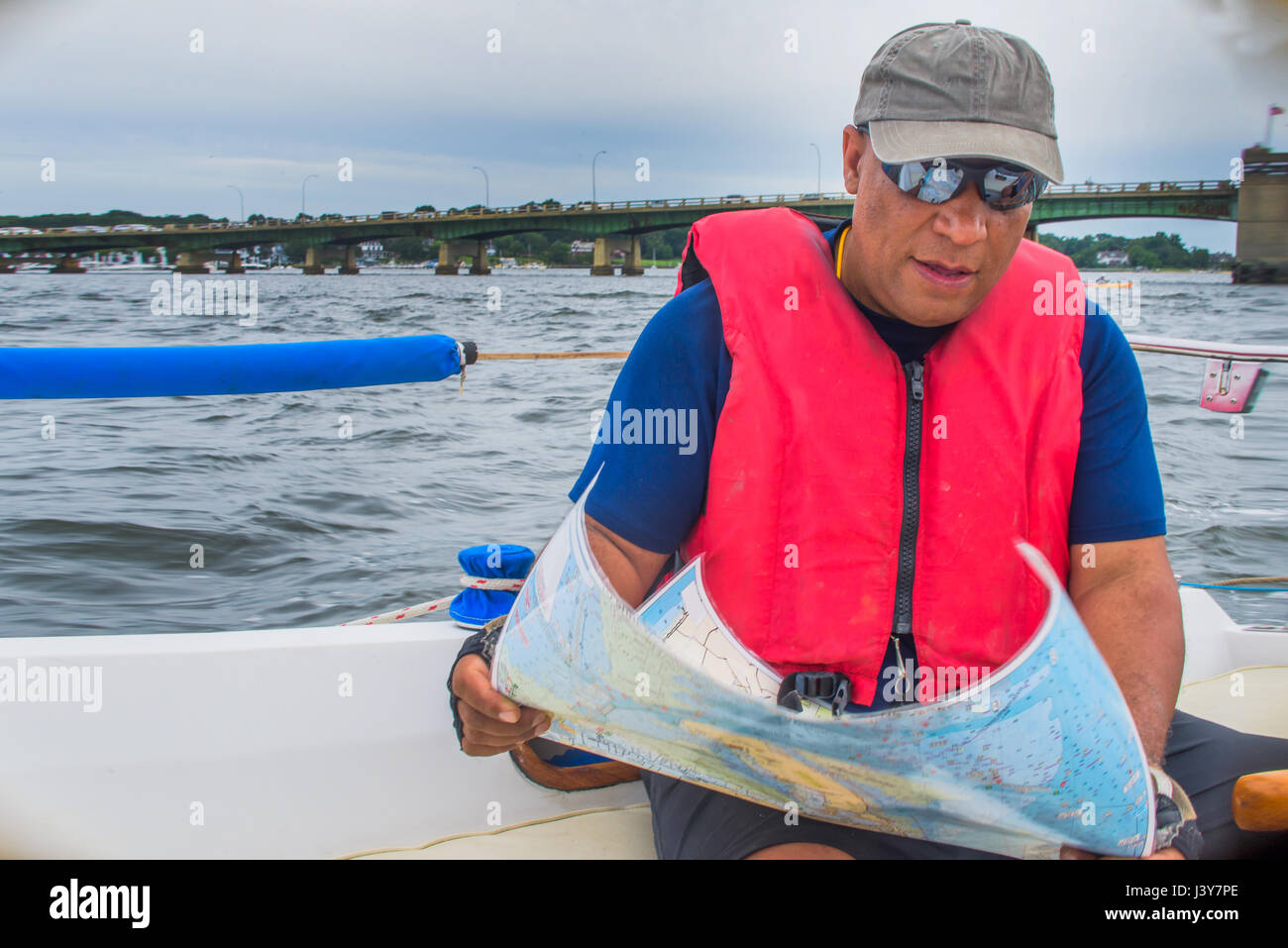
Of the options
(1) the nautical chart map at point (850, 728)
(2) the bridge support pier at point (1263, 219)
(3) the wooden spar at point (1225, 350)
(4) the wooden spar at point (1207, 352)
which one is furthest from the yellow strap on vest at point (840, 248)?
(2) the bridge support pier at point (1263, 219)

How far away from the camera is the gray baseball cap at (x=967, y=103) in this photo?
1342mm

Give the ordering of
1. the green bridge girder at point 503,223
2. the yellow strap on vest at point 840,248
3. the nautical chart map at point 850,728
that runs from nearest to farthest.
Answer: the nautical chart map at point 850,728, the yellow strap on vest at point 840,248, the green bridge girder at point 503,223

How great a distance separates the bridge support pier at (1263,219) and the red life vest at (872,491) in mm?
40978

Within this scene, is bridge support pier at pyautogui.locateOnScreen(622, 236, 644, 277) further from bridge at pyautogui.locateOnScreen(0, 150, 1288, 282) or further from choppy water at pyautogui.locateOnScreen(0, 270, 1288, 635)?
choppy water at pyautogui.locateOnScreen(0, 270, 1288, 635)

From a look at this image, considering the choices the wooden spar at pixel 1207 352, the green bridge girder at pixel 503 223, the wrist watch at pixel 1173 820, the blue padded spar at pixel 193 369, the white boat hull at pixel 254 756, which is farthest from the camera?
the green bridge girder at pixel 503 223

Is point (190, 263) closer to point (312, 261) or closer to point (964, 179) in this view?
point (312, 261)

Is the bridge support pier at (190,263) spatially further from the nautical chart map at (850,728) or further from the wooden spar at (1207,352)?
the nautical chart map at (850,728)

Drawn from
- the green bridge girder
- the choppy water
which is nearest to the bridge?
the green bridge girder

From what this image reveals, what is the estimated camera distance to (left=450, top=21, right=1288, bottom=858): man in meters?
1.39

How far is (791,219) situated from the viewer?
167cm

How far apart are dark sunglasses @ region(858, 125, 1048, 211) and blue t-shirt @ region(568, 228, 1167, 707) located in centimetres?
21

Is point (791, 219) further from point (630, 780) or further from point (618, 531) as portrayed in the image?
point (630, 780)
